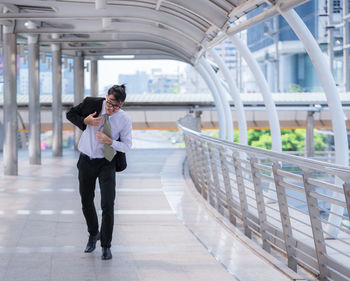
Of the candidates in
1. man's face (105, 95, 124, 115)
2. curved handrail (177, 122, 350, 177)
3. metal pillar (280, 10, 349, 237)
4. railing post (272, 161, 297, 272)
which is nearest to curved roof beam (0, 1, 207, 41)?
metal pillar (280, 10, 349, 237)

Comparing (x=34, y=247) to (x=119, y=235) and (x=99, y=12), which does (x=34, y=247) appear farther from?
(x=99, y=12)

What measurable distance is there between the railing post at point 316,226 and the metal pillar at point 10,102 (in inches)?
372

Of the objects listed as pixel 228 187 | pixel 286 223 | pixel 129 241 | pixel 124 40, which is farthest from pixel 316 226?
pixel 124 40

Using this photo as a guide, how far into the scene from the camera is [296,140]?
58.7 m

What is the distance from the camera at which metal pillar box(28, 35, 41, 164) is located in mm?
15578

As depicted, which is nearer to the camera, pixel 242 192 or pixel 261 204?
pixel 261 204

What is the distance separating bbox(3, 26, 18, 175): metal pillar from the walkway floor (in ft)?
6.07

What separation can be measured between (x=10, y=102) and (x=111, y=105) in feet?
27.1

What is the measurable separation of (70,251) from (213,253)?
115 centimetres

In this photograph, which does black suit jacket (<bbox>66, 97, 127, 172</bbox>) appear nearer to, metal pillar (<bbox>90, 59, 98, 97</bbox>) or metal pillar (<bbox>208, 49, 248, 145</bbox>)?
metal pillar (<bbox>208, 49, 248, 145</bbox>)

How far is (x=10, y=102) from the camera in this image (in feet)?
43.3

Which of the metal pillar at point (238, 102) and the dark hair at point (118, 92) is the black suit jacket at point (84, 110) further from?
the metal pillar at point (238, 102)

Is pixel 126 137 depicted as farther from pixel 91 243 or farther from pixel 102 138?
pixel 91 243

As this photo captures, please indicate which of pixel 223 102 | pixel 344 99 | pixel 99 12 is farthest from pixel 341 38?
pixel 99 12
